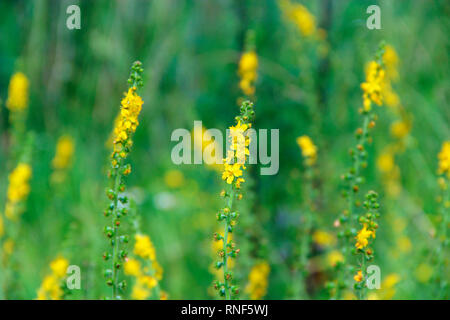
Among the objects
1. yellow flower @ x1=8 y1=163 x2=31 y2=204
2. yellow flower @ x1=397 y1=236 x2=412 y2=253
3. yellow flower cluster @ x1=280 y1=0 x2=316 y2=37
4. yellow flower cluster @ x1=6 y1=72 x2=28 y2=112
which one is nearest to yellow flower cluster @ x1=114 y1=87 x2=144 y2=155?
yellow flower @ x1=8 y1=163 x2=31 y2=204

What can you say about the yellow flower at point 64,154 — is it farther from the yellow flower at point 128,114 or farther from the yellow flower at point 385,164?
the yellow flower at point 128,114

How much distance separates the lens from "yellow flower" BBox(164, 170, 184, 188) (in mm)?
4512

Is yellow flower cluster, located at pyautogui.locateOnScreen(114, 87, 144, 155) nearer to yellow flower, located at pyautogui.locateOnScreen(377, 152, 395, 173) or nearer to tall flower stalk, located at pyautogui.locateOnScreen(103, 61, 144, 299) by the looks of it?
tall flower stalk, located at pyautogui.locateOnScreen(103, 61, 144, 299)

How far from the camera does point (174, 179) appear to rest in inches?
179

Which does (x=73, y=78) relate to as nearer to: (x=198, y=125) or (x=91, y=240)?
(x=198, y=125)

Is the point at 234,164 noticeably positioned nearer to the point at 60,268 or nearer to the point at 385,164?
the point at 60,268

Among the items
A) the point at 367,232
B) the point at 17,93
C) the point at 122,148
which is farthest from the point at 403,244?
the point at 17,93

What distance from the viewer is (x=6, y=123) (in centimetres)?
484

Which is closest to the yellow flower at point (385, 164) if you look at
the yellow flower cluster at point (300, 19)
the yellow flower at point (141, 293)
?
the yellow flower cluster at point (300, 19)

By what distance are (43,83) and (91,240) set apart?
104 inches

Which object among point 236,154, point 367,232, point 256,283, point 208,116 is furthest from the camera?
point 208,116

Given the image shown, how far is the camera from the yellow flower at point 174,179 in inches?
178
